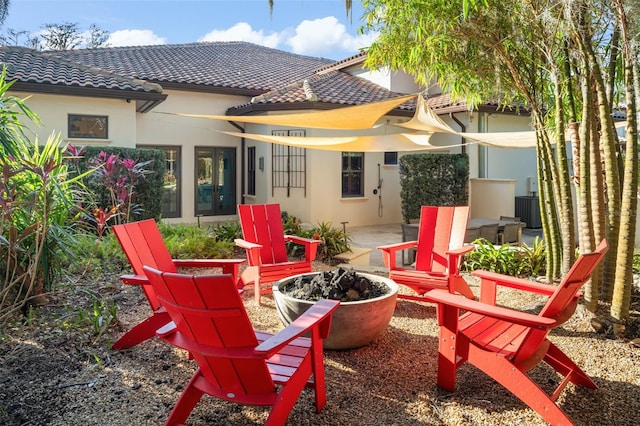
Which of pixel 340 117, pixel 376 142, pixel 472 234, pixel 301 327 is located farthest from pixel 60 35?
pixel 301 327

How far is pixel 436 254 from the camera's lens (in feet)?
14.9

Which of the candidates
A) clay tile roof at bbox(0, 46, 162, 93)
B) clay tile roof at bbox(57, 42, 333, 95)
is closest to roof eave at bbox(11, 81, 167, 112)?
clay tile roof at bbox(0, 46, 162, 93)

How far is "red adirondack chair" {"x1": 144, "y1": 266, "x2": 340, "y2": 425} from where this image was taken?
72.3 inches

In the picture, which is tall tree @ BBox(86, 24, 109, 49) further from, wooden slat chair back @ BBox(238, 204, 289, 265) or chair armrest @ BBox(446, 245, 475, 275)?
chair armrest @ BBox(446, 245, 475, 275)

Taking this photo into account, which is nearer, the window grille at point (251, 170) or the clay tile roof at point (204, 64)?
the clay tile roof at point (204, 64)

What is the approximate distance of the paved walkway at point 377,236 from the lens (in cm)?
791

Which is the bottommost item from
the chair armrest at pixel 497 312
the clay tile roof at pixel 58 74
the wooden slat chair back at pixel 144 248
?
the chair armrest at pixel 497 312

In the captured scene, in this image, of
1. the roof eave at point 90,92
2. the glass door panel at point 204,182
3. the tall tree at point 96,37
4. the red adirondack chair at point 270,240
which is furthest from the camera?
the tall tree at point 96,37

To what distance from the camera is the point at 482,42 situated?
433 cm

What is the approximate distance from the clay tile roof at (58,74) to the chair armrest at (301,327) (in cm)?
818

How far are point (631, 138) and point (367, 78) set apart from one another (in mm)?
11244

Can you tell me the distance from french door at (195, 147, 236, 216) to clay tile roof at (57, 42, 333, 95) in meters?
1.66

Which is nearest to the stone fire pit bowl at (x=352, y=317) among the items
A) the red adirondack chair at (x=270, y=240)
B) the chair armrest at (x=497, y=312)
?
the chair armrest at (x=497, y=312)

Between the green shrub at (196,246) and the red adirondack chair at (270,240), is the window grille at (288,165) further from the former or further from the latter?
the red adirondack chair at (270,240)
